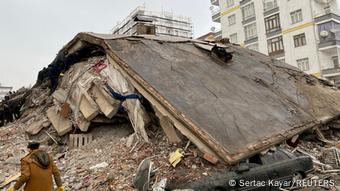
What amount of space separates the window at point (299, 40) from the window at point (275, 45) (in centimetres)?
113

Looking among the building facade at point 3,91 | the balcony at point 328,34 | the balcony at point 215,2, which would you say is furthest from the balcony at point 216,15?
the building facade at point 3,91

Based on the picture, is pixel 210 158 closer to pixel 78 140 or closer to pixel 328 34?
pixel 78 140

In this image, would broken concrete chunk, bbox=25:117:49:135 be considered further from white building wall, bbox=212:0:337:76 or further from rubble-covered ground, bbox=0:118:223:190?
white building wall, bbox=212:0:337:76

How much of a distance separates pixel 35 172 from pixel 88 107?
197 centimetres

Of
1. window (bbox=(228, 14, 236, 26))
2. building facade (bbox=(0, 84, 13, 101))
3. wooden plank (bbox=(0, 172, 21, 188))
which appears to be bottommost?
wooden plank (bbox=(0, 172, 21, 188))

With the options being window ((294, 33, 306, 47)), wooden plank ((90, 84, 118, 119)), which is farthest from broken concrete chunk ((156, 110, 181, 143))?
window ((294, 33, 306, 47))

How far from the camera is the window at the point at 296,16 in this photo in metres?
21.6

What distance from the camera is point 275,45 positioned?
75.7 feet

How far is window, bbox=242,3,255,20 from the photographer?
24516mm

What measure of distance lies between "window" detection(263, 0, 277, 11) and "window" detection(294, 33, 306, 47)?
3265 mm

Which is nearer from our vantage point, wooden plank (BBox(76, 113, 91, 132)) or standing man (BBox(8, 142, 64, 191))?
standing man (BBox(8, 142, 64, 191))

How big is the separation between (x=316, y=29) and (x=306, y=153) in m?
18.8

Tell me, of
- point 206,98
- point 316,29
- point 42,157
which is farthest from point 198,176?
point 316,29

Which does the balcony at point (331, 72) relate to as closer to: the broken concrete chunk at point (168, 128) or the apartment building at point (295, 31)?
the apartment building at point (295, 31)
